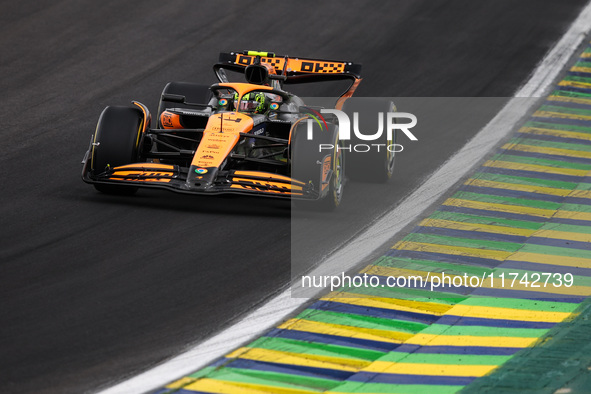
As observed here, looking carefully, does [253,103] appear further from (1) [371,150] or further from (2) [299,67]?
(1) [371,150]

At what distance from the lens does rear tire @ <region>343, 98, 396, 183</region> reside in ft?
44.1

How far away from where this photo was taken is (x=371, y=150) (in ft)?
44.4

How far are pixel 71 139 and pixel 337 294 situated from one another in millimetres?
6417


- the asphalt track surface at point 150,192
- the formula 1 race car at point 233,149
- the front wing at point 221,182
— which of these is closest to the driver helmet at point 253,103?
the formula 1 race car at point 233,149

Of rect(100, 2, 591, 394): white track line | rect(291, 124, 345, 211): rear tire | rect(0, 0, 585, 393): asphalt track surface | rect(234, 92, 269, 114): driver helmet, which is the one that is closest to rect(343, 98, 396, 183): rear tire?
rect(0, 0, 585, 393): asphalt track surface

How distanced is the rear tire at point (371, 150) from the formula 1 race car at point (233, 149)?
0.07ft

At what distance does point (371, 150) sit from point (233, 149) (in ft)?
6.67

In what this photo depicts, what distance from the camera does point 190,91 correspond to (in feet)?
46.4

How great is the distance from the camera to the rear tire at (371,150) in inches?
529

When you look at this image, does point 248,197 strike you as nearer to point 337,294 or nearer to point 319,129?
point 319,129

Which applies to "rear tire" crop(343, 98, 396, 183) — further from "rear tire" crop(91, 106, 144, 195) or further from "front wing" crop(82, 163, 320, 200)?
"rear tire" crop(91, 106, 144, 195)

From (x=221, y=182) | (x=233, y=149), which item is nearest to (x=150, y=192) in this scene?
(x=233, y=149)

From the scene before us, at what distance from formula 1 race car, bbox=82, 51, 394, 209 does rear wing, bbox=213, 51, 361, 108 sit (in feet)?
0.41

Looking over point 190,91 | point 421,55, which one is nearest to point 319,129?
point 190,91
